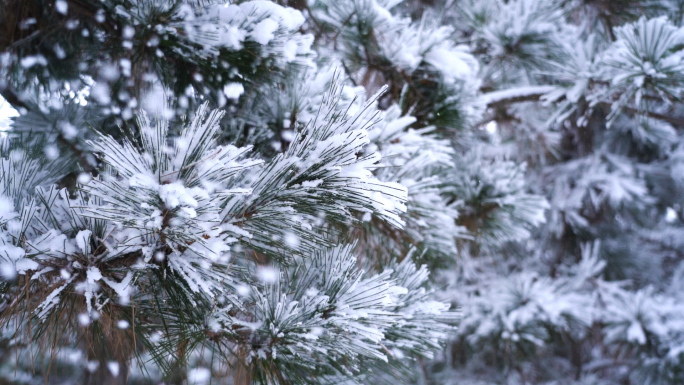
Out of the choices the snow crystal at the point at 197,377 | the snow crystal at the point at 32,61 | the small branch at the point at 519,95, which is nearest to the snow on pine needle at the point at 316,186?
the snow crystal at the point at 197,377

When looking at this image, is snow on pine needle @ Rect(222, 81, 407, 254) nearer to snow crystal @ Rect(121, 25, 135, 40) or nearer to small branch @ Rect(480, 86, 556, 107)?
snow crystal @ Rect(121, 25, 135, 40)

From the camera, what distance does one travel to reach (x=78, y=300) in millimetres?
741

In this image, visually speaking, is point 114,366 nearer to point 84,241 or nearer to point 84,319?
point 84,319

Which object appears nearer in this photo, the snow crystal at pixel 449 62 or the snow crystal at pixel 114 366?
the snow crystal at pixel 114 366

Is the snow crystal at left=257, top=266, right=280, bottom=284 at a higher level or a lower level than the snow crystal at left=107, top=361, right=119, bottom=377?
higher

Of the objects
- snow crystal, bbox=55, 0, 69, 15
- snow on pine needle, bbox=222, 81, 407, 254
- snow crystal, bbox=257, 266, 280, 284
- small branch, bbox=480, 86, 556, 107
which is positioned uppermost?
small branch, bbox=480, 86, 556, 107

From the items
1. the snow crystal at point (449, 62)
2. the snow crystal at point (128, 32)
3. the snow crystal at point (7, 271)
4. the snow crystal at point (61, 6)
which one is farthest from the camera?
the snow crystal at point (449, 62)

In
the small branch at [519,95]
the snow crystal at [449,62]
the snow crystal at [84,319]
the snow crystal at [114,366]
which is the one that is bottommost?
the snow crystal at [114,366]

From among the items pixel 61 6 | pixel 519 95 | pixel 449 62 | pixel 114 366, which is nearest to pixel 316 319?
pixel 114 366

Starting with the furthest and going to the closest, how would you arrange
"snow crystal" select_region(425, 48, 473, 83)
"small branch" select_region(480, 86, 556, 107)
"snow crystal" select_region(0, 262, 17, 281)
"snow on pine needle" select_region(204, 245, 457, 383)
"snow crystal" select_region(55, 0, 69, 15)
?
"small branch" select_region(480, 86, 556, 107), "snow crystal" select_region(425, 48, 473, 83), "snow crystal" select_region(55, 0, 69, 15), "snow on pine needle" select_region(204, 245, 457, 383), "snow crystal" select_region(0, 262, 17, 281)

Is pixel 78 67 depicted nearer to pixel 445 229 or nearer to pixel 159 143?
pixel 159 143

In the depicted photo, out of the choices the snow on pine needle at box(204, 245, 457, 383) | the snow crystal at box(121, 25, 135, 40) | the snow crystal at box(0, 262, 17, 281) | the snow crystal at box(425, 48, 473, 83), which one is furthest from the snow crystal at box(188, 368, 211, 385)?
the snow crystal at box(425, 48, 473, 83)

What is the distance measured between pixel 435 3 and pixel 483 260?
7.04 ft

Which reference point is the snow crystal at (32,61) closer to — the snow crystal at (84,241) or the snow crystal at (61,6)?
the snow crystal at (61,6)
